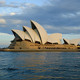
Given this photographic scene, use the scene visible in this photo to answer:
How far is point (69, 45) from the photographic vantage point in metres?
95.5

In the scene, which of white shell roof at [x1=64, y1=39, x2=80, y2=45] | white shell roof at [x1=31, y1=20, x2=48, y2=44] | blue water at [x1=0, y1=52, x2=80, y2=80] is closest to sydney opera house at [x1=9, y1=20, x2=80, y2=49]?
white shell roof at [x1=31, y1=20, x2=48, y2=44]

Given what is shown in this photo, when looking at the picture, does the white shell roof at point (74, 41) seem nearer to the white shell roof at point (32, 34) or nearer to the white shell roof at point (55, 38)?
the white shell roof at point (55, 38)

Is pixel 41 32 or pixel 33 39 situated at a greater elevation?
pixel 41 32

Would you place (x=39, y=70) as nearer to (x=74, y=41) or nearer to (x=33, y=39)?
(x=33, y=39)

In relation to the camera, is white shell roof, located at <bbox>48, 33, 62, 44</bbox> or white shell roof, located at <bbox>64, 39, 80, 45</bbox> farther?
white shell roof, located at <bbox>64, 39, 80, 45</bbox>

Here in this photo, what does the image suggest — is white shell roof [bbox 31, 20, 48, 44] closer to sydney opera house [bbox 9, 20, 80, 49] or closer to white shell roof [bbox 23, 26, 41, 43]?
sydney opera house [bbox 9, 20, 80, 49]

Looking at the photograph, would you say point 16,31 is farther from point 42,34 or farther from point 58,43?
point 58,43

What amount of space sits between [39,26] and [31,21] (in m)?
5.03

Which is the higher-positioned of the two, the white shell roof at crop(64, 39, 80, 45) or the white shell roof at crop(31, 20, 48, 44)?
the white shell roof at crop(31, 20, 48, 44)

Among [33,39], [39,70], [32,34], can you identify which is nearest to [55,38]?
[33,39]

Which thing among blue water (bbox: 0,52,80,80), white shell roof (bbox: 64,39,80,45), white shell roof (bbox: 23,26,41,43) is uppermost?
→ white shell roof (bbox: 23,26,41,43)

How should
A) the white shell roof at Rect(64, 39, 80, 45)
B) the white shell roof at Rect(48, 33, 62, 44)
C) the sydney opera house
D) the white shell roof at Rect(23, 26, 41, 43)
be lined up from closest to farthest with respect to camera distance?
the white shell roof at Rect(23, 26, 41, 43) → the sydney opera house → the white shell roof at Rect(48, 33, 62, 44) → the white shell roof at Rect(64, 39, 80, 45)

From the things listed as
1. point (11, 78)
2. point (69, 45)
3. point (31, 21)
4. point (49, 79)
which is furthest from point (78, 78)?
point (69, 45)

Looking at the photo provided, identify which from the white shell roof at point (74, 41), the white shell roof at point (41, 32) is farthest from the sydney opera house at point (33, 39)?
the white shell roof at point (74, 41)
